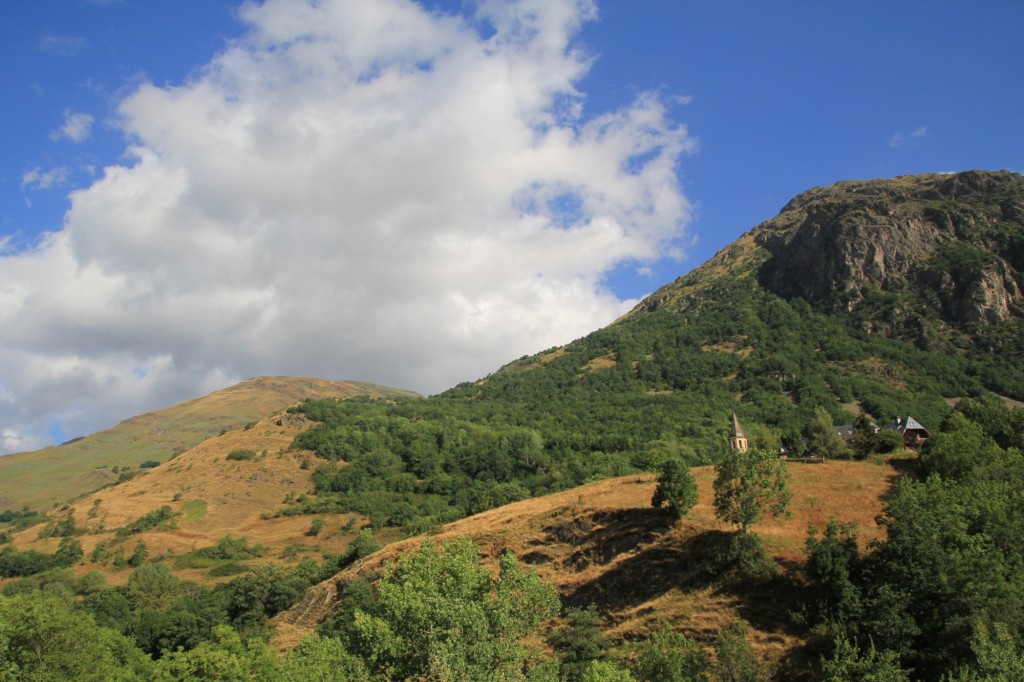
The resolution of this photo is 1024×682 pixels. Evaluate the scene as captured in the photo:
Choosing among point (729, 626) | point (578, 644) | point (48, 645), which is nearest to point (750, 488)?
point (729, 626)

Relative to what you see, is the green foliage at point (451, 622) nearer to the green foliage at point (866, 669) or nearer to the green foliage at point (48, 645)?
the green foliage at point (866, 669)

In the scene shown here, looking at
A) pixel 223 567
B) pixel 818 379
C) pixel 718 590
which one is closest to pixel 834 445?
pixel 718 590

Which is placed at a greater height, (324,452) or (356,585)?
(324,452)

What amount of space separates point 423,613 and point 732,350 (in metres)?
151

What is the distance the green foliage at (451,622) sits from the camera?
22250 mm

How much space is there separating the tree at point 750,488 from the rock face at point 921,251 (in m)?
124

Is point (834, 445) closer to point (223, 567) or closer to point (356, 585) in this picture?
point (356, 585)

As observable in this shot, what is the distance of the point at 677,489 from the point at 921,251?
13969cm

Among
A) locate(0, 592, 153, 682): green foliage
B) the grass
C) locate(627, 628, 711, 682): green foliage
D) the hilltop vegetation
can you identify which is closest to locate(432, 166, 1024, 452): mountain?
the hilltop vegetation

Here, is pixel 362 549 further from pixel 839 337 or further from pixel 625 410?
pixel 839 337

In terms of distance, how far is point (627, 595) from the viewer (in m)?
42.3

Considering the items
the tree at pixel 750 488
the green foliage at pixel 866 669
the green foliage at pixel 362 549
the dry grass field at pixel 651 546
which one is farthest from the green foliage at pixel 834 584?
the green foliage at pixel 362 549

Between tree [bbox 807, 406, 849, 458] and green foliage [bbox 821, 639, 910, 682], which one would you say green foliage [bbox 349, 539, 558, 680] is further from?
tree [bbox 807, 406, 849, 458]

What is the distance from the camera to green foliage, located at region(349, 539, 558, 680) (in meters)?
22.2
